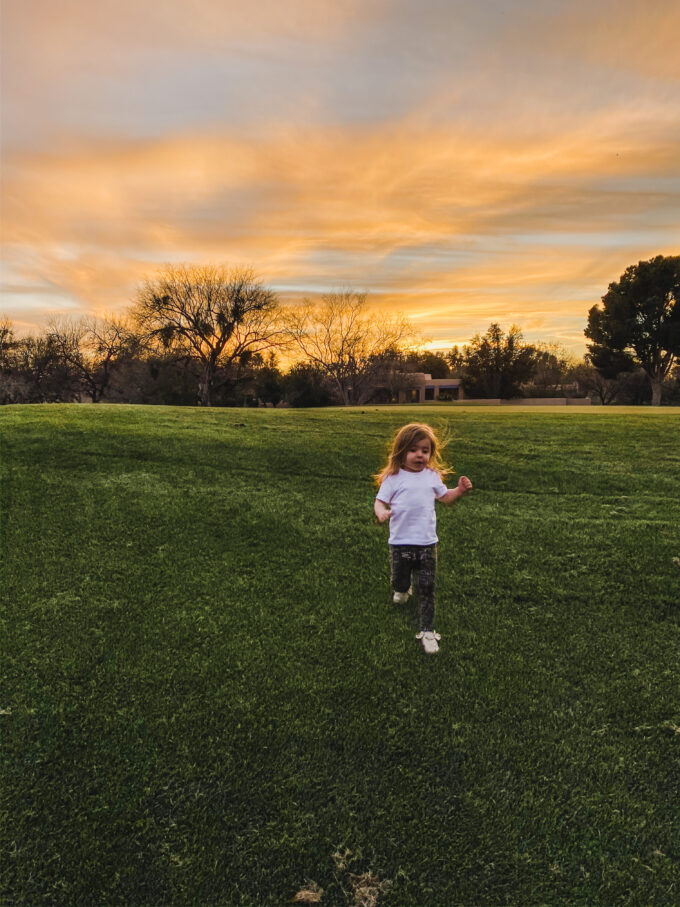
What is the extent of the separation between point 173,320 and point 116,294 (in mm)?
5694

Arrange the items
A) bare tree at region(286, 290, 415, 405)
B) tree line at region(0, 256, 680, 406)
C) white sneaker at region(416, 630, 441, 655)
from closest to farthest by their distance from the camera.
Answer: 1. white sneaker at region(416, 630, 441, 655)
2. tree line at region(0, 256, 680, 406)
3. bare tree at region(286, 290, 415, 405)

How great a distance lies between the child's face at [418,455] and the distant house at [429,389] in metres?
52.6

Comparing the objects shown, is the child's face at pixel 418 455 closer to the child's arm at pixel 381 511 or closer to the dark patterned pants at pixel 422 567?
the child's arm at pixel 381 511

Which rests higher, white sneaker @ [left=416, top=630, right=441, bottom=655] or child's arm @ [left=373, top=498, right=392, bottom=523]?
child's arm @ [left=373, top=498, right=392, bottom=523]

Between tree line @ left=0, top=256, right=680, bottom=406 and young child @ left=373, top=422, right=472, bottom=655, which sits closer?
young child @ left=373, top=422, right=472, bottom=655

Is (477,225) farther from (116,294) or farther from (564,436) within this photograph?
(116,294)

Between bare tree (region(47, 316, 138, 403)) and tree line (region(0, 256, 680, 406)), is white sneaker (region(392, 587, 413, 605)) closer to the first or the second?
tree line (region(0, 256, 680, 406))

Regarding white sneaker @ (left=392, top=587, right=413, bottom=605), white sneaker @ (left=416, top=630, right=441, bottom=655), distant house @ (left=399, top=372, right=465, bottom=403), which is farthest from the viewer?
distant house @ (left=399, top=372, right=465, bottom=403)

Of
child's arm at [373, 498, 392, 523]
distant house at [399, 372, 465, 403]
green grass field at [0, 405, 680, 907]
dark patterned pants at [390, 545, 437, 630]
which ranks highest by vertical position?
distant house at [399, 372, 465, 403]

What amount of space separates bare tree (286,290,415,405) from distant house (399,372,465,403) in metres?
5.20

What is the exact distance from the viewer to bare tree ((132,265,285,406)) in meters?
44.5

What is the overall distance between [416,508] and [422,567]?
0.47 m

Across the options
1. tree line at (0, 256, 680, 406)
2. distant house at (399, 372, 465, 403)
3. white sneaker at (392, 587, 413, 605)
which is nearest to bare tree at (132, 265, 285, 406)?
tree line at (0, 256, 680, 406)

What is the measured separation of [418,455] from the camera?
3.77 meters
